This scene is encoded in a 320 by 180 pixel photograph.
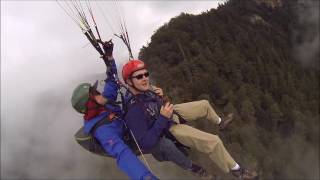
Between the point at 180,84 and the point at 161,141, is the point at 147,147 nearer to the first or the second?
the point at 161,141

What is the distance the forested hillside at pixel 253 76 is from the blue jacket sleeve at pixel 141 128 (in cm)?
6537

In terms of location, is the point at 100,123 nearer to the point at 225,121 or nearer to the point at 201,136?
the point at 201,136

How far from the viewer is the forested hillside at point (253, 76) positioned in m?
84.6

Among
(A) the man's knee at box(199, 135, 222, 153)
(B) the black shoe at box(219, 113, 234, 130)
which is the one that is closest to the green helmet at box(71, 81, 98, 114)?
(A) the man's knee at box(199, 135, 222, 153)

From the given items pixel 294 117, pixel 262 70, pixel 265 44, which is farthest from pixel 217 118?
pixel 265 44

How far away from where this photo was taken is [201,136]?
7.79m

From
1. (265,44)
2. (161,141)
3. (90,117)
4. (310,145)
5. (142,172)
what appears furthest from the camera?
(265,44)

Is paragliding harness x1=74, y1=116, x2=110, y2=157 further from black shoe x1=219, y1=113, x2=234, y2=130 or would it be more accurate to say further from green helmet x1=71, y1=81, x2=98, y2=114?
black shoe x1=219, y1=113, x2=234, y2=130

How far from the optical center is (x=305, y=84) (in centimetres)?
11131

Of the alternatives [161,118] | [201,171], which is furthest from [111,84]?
[201,171]

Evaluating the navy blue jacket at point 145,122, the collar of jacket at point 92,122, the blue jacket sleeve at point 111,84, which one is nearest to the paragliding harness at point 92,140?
the collar of jacket at point 92,122

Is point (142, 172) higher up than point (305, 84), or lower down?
higher up

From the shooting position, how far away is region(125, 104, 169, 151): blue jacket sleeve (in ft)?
24.5

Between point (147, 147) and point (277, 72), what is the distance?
106 meters
